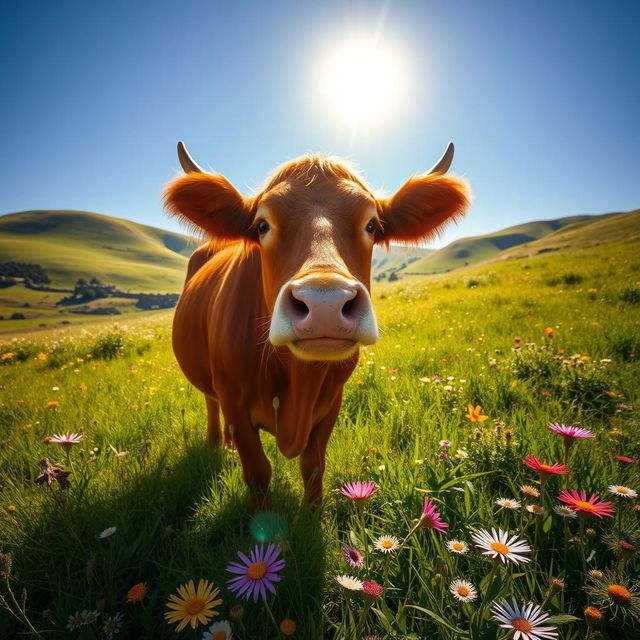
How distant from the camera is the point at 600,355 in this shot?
453cm

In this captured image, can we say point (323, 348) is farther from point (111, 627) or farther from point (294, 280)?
point (111, 627)

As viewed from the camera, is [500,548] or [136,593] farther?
[136,593]

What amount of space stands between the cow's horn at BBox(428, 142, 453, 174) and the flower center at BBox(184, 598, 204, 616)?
3398 millimetres

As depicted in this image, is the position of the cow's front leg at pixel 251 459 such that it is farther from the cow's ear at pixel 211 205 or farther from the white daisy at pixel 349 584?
the cow's ear at pixel 211 205

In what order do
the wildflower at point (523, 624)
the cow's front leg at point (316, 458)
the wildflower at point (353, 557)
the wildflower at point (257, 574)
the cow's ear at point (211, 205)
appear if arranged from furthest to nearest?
the cow's ear at point (211, 205), the cow's front leg at point (316, 458), the wildflower at point (353, 557), the wildflower at point (257, 574), the wildflower at point (523, 624)

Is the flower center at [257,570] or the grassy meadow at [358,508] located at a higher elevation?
the flower center at [257,570]

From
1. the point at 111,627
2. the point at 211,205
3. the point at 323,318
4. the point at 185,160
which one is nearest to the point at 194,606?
the point at 111,627

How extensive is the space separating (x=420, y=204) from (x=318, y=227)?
3.93 feet

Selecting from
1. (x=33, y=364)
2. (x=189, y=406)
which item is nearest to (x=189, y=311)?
(x=189, y=406)

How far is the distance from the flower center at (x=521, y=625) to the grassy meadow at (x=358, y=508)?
11 centimetres

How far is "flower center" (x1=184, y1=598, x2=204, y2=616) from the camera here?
120cm

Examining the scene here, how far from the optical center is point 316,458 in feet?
8.34

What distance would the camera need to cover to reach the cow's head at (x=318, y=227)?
5.34ft

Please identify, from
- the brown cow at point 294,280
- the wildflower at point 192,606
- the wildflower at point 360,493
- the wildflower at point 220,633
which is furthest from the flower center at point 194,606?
the brown cow at point 294,280
